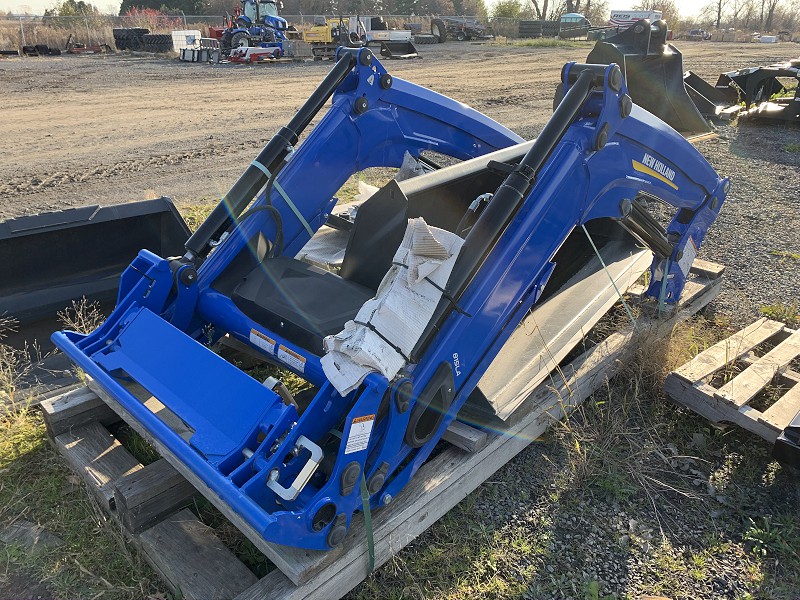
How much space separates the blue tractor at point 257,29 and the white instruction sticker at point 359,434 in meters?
23.8

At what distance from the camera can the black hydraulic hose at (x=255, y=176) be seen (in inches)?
124

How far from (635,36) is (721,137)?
2204 millimetres

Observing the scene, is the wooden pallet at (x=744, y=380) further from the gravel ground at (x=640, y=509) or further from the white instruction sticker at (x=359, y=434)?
the white instruction sticker at (x=359, y=434)

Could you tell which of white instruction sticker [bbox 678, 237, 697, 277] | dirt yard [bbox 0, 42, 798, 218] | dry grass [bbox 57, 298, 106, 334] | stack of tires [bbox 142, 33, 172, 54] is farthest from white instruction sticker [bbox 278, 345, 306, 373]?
stack of tires [bbox 142, 33, 172, 54]

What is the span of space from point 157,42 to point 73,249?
2723cm

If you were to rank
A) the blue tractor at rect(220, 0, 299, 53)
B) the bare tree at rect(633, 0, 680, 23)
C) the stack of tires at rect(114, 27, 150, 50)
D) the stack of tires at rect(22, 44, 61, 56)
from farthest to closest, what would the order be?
1. the bare tree at rect(633, 0, 680, 23)
2. the stack of tires at rect(114, 27, 150, 50)
3. the stack of tires at rect(22, 44, 61, 56)
4. the blue tractor at rect(220, 0, 299, 53)

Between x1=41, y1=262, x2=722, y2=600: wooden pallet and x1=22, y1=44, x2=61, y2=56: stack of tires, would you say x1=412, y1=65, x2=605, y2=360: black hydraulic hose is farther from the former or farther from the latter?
x1=22, y1=44, x2=61, y2=56: stack of tires

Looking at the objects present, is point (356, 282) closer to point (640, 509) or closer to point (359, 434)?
point (359, 434)

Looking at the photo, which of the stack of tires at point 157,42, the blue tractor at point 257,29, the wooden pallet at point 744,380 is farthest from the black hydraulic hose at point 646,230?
the stack of tires at point 157,42

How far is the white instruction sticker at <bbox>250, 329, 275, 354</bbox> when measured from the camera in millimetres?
2779

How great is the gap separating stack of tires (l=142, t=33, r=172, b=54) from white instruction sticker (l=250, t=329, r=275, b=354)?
94.4 ft

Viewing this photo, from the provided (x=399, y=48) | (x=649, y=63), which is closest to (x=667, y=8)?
(x=399, y=48)

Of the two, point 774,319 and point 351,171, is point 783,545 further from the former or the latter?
point 351,171

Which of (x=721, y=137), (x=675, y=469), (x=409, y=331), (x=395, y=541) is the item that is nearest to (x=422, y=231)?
(x=409, y=331)
